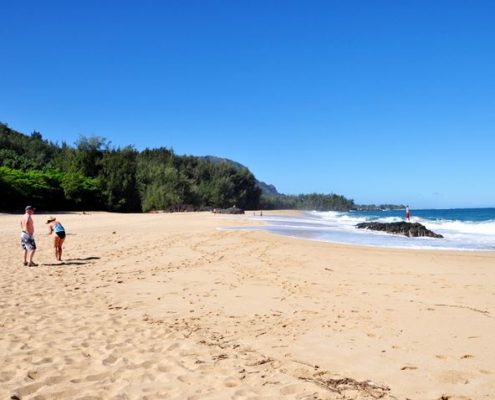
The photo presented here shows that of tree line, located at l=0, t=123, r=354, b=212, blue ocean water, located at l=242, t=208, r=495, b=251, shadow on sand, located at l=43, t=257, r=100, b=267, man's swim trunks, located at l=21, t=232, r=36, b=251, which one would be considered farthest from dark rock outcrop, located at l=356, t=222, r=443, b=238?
tree line, located at l=0, t=123, r=354, b=212

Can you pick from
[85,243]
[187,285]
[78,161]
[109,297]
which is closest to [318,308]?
[187,285]

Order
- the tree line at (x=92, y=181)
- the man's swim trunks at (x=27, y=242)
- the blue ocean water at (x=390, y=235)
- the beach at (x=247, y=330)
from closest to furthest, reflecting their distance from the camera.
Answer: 1. the beach at (x=247, y=330)
2. the man's swim trunks at (x=27, y=242)
3. the blue ocean water at (x=390, y=235)
4. the tree line at (x=92, y=181)

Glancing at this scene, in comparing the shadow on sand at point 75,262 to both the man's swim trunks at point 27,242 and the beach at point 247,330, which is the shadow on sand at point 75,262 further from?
the man's swim trunks at point 27,242

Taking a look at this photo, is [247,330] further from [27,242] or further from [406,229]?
[406,229]

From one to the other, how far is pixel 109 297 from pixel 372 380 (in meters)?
5.77

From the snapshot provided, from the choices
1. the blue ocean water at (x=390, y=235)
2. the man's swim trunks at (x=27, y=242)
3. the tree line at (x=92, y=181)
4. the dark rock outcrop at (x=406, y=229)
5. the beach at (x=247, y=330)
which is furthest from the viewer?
the tree line at (x=92, y=181)

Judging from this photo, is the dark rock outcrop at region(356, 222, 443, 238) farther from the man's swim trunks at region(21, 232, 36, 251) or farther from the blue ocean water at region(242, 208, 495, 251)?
the man's swim trunks at region(21, 232, 36, 251)

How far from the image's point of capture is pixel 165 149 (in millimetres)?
100250

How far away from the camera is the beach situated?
14.4 feet

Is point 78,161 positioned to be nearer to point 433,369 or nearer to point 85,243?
point 85,243

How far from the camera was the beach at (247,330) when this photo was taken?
4.39 m

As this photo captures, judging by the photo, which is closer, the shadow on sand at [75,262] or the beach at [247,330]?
the beach at [247,330]

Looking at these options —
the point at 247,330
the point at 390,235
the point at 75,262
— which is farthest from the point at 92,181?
the point at 247,330

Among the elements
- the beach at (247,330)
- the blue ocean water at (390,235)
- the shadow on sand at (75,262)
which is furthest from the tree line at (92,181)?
the beach at (247,330)
